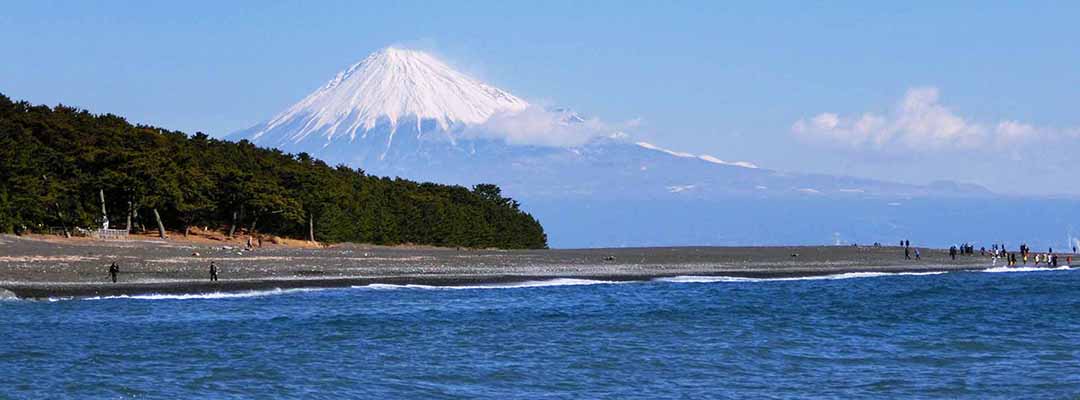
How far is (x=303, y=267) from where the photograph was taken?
64.4 m

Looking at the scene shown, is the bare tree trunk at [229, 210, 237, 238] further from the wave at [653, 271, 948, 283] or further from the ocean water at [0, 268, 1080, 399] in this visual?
the ocean water at [0, 268, 1080, 399]

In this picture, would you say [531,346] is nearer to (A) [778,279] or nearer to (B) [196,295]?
(B) [196,295]

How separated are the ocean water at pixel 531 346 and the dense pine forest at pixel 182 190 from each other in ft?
84.3

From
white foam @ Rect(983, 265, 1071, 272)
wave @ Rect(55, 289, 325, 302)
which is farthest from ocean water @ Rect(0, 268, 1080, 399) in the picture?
white foam @ Rect(983, 265, 1071, 272)

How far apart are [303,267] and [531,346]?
2681cm

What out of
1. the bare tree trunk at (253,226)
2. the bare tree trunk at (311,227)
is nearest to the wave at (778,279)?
the bare tree trunk at (253,226)

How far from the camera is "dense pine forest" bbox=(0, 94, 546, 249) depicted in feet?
251

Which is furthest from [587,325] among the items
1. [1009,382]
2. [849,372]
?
[1009,382]

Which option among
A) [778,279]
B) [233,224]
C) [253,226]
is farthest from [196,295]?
[253,226]

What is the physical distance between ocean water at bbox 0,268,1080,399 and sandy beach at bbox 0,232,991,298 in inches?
75.6

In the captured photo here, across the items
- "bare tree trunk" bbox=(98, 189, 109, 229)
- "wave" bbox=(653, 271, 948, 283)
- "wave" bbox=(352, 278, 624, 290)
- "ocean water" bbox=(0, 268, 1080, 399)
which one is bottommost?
"ocean water" bbox=(0, 268, 1080, 399)

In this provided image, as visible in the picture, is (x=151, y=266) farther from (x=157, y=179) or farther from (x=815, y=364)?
(x=815, y=364)

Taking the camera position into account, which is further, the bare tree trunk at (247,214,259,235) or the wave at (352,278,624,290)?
the bare tree trunk at (247,214,259,235)

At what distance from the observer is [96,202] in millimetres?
82000
